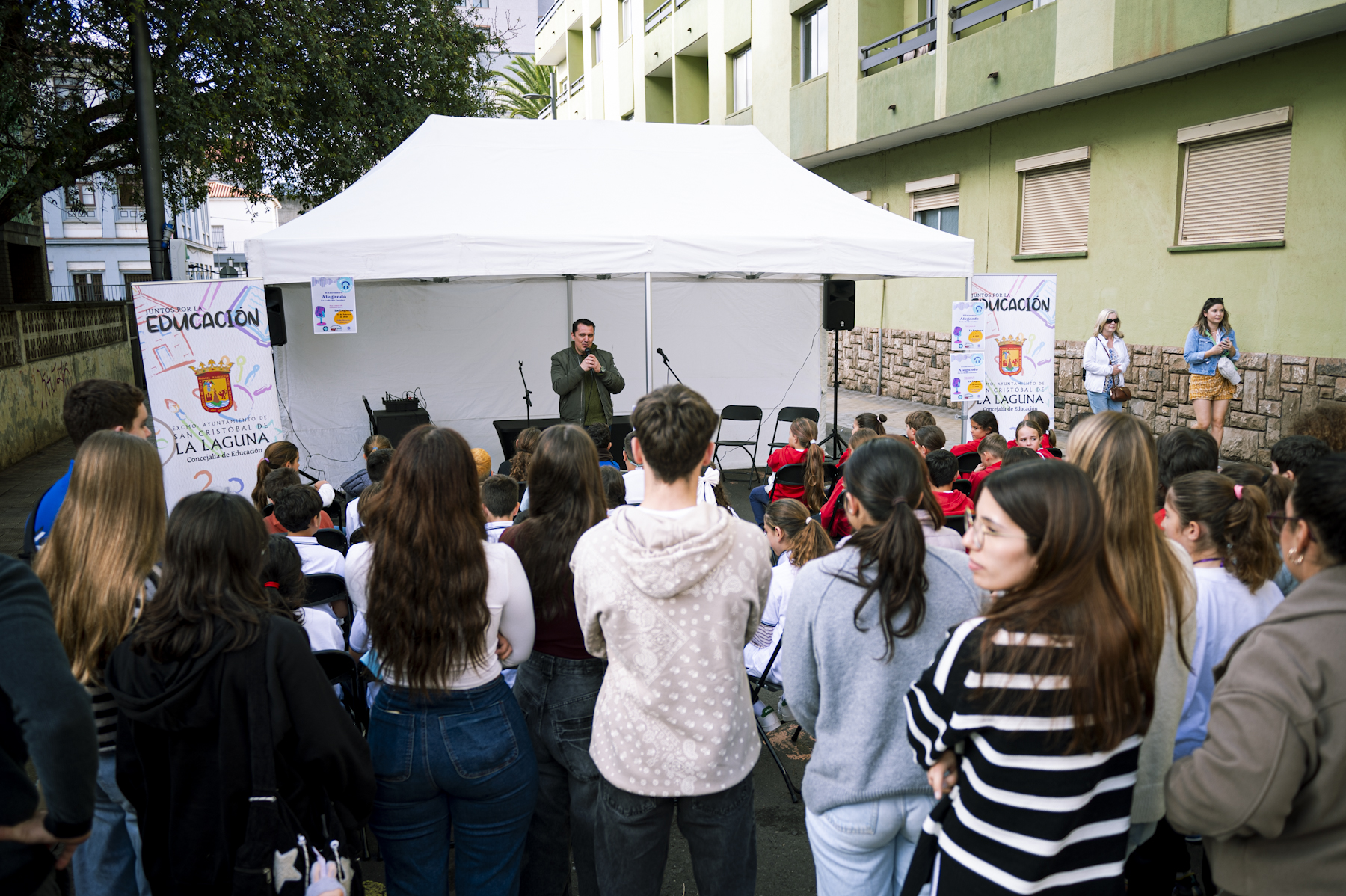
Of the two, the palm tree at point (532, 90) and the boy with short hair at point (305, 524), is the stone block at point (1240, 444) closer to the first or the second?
the boy with short hair at point (305, 524)

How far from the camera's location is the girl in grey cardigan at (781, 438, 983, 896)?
184cm

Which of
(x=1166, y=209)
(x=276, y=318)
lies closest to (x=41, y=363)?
(x=276, y=318)

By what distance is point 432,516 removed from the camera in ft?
7.06

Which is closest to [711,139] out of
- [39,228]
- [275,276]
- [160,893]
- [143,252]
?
[275,276]

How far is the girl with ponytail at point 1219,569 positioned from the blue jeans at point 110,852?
265 cm

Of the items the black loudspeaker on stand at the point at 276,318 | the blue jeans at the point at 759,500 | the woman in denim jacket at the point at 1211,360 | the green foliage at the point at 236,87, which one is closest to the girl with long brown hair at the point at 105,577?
the blue jeans at the point at 759,500

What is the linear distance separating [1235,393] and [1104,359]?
1690mm

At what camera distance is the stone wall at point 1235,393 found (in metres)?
8.90

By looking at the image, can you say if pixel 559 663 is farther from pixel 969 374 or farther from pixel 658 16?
pixel 658 16

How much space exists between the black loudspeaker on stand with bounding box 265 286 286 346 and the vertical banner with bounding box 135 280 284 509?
1.72m

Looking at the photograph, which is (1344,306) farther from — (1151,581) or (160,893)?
(160,893)

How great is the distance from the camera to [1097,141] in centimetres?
1136

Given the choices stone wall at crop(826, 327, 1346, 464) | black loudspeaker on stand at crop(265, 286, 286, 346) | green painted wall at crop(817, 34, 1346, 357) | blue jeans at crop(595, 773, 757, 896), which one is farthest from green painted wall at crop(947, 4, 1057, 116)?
blue jeans at crop(595, 773, 757, 896)

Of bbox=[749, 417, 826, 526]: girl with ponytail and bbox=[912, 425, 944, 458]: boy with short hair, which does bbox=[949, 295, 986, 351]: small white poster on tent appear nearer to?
bbox=[749, 417, 826, 526]: girl with ponytail
